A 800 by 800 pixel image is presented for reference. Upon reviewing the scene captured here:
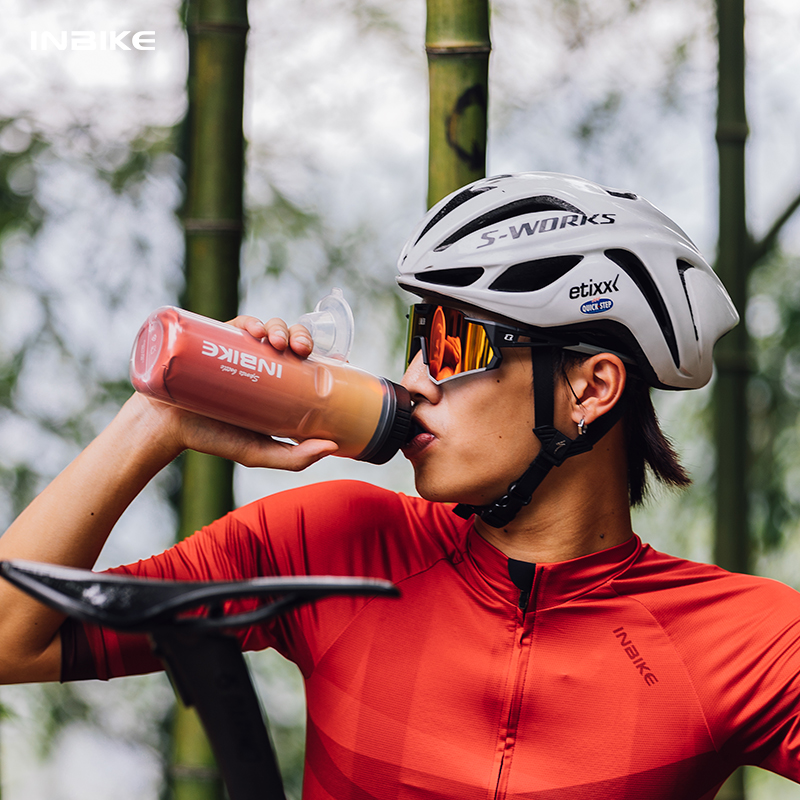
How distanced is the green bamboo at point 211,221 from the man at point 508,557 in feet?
0.91

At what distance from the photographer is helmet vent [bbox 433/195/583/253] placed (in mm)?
981

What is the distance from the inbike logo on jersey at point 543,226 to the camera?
97 centimetres

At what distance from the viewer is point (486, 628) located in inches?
37.4

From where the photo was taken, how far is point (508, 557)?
99 centimetres

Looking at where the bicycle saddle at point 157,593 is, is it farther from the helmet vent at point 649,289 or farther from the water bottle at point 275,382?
the helmet vent at point 649,289

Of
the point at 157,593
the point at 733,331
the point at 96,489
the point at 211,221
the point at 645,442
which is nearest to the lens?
the point at 157,593

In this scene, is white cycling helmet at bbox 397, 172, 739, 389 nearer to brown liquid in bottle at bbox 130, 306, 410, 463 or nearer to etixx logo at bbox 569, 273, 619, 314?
etixx logo at bbox 569, 273, 619, 314

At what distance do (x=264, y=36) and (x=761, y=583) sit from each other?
1.52 m

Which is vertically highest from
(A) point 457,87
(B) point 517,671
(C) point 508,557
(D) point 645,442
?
(A) point 457,87

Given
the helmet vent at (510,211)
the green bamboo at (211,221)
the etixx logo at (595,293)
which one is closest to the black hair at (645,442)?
the etixx logo at (595,293)

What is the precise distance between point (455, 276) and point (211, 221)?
1.54 ft

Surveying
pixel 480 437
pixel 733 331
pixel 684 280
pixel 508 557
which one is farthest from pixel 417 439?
pixel 733 331

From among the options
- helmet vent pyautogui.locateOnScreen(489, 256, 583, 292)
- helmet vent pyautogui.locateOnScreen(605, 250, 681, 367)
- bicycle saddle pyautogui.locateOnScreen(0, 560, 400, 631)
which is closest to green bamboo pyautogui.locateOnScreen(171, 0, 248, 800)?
helmet vent pyautogui.locateOnScreen(489, 256, 583, 292)

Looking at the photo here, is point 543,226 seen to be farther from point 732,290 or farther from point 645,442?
point 732,290
